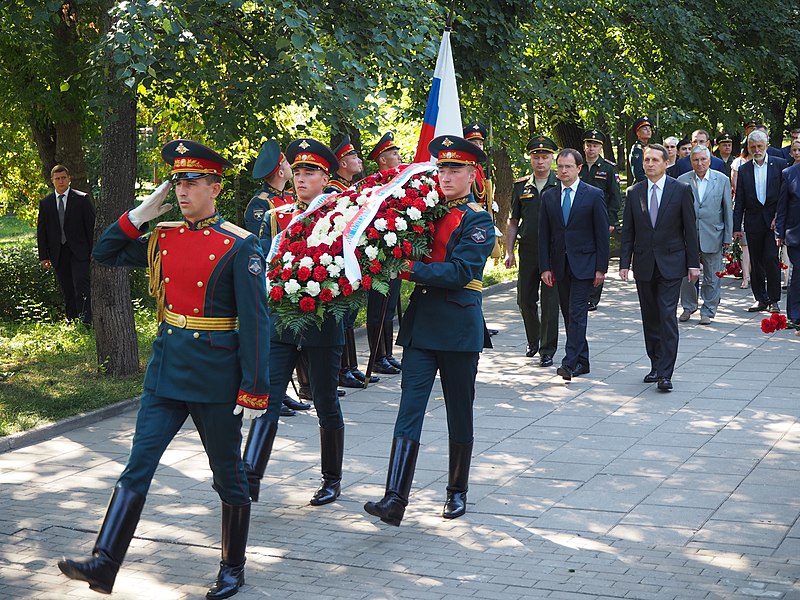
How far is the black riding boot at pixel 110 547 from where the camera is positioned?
16.9 feet

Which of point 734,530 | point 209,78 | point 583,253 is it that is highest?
point 209,78

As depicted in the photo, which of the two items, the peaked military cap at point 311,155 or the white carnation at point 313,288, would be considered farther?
the peaked military cap at point 311,155

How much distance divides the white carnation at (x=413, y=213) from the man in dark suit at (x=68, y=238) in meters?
9.43

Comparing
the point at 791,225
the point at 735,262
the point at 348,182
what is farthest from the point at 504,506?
the point at 735,262

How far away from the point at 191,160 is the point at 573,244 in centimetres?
594

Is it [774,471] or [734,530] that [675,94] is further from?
[734,530]

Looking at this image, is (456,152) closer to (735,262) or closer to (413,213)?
(413,213)

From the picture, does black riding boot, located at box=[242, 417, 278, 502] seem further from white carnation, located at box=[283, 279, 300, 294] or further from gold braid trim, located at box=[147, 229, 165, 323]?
gold braid trim, located at box=[147, 229, 165, 323]

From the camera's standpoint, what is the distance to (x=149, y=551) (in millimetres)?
6289

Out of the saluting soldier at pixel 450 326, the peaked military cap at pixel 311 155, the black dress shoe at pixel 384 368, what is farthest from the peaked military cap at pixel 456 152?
the black dress shoe at pixel 384 368

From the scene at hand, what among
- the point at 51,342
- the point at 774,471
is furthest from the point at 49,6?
the point at 774,471

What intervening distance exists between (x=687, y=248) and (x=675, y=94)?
9.95 meters

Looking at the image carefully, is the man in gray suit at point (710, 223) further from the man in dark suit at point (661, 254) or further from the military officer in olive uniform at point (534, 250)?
the man in dark suit at point (661, 254)

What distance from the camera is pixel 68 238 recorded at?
15172 millimetres
